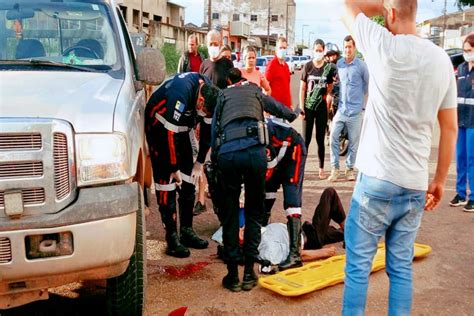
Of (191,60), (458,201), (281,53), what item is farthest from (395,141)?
(281,53)

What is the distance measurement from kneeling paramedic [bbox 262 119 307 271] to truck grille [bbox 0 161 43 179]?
2135 millimetres

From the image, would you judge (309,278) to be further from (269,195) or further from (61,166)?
(61,166)

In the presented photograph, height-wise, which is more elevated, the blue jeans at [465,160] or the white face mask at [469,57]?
the white face mask at [469,57]

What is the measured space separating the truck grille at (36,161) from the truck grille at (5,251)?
139mm

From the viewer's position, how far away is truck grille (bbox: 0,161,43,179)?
8.79 feet

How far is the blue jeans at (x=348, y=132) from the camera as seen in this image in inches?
313

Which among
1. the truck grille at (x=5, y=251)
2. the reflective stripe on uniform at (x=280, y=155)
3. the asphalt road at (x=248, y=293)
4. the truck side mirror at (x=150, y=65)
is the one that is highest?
the truck side mirror at (x=150, y=65)

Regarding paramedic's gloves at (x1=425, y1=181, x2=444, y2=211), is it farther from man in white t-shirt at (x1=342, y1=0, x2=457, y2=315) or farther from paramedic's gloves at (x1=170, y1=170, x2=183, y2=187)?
paramedic's gloves at (x1=170, y1=170, x2=183, y2=187)

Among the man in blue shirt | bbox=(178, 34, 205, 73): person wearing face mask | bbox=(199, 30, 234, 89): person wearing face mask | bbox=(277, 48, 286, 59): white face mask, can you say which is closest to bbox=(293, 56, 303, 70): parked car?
bbox=(277, 48, 286, 59): white face mask

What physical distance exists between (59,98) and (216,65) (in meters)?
4.43

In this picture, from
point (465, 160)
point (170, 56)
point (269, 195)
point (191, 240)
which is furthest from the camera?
point (170, 56)

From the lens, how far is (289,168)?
4.55 m

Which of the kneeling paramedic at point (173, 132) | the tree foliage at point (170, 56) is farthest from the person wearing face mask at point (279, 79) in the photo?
the tree foliage at point (170, 56)

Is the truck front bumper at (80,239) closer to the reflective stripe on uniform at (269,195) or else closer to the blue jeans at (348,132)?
the reflective stripe on uniform at (269,195)
